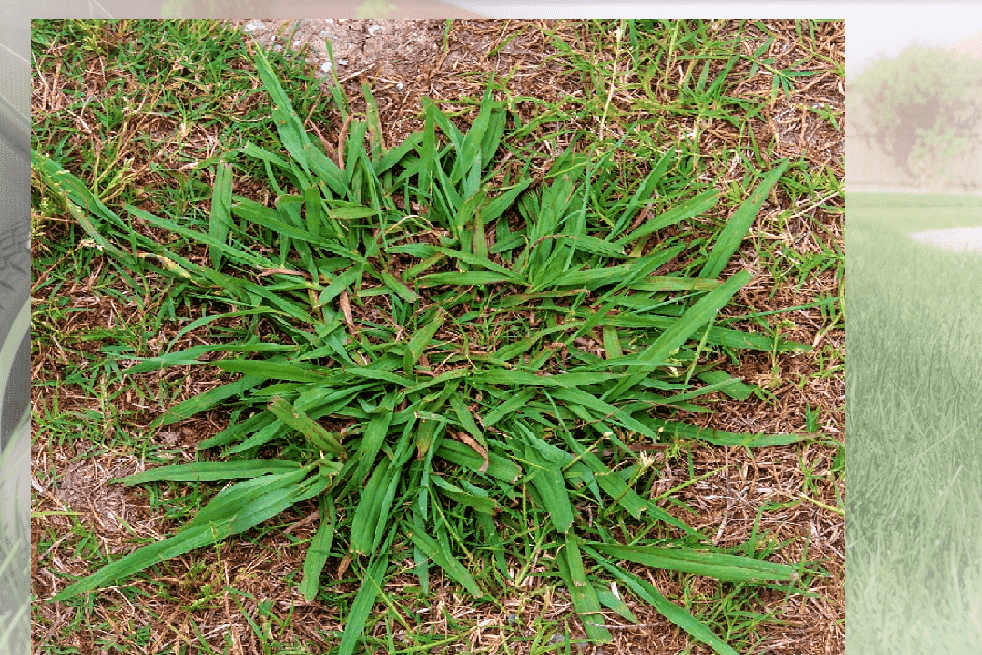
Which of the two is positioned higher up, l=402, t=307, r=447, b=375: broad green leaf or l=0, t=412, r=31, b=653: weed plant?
l=402, t=307, r=447, b=375: broad green leaf

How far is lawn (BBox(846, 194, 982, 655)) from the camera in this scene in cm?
128

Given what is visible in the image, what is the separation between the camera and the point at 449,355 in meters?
1.22

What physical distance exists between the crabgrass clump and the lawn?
0.80ft

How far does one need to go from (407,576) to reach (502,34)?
137 cm

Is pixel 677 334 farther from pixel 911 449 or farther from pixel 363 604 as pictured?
pixel 363 604

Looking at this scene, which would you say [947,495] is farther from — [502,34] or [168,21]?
[168,21]

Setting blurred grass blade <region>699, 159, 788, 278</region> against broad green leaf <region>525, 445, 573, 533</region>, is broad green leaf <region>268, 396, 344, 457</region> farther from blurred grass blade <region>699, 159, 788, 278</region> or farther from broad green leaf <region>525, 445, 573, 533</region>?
blurred grass blade <region>699, 159, 788, 278</region>

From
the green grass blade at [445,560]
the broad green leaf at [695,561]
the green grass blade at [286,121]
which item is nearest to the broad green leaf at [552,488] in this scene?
the broad green leaf at [695,561]

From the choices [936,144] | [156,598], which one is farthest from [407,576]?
[936,144]

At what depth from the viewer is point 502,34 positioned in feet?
4.39

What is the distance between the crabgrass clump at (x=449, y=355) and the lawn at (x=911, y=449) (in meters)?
0.24

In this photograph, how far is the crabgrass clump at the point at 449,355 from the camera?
1.18 meters

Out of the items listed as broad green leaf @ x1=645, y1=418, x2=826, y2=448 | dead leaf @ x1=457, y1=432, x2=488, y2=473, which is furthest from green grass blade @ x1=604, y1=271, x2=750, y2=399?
dead leaf @ x1=457, y1=432, x2=488, y2=473

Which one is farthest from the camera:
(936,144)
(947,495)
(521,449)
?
(936,144)
